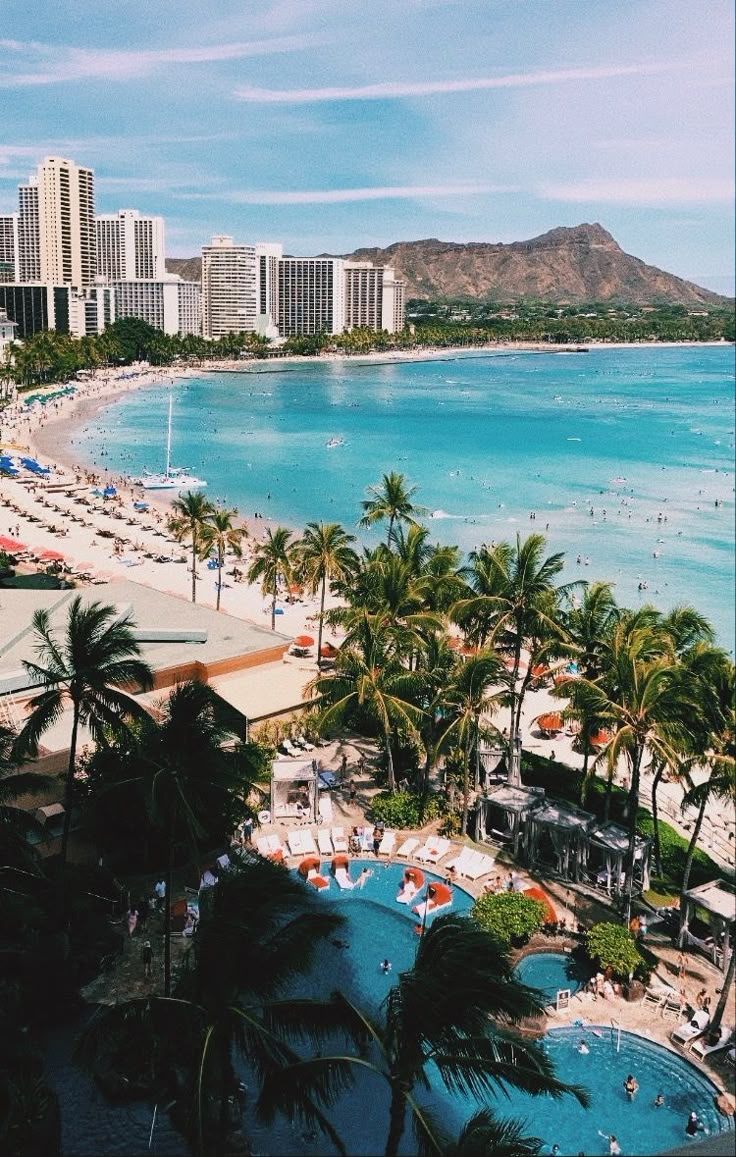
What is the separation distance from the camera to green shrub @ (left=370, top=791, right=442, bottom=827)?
1451 centimetres

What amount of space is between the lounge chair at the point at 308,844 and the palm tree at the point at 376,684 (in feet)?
5.29

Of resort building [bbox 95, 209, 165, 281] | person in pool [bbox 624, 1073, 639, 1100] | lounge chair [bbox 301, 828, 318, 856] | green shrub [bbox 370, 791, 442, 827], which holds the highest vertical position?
resort building [bbox 95, 209, 165, 281]

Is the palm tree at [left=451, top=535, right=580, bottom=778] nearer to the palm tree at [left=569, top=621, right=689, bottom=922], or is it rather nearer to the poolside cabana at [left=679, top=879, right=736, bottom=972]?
the palm tree at [left=569, top=621, right=689, bottom=922]

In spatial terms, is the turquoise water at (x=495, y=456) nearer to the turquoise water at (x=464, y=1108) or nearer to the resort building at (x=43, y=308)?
the resort building at (x=43, y=308)

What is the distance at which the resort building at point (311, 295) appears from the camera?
561 feet

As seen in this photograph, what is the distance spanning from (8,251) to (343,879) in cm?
14042

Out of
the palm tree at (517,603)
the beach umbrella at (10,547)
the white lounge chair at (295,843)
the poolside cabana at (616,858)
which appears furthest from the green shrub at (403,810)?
the beach umbrella at (10,547)

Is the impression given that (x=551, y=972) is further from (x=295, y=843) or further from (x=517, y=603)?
(x=517, y=603)

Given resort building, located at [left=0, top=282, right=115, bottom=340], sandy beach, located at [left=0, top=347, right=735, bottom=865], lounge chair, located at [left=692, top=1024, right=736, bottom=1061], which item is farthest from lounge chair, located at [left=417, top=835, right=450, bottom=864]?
resort building, located at [left=0, top=282, right=115, bottom=340]

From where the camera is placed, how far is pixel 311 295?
6816 inches

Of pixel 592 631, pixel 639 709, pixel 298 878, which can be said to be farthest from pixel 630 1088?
pixel 592 631

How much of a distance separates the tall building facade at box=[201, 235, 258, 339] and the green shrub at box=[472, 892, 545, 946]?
160m

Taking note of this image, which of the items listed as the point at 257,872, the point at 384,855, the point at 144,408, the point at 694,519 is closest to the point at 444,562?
the point at 384,855

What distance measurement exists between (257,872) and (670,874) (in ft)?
27.3
